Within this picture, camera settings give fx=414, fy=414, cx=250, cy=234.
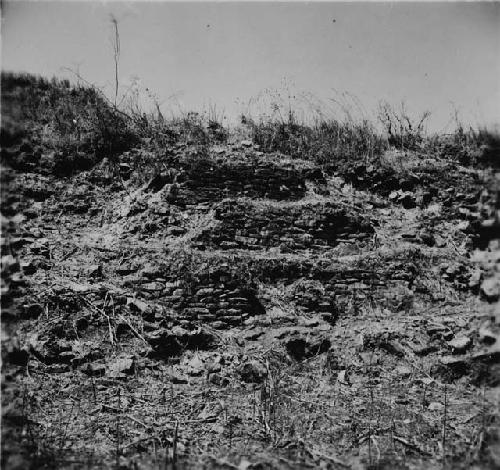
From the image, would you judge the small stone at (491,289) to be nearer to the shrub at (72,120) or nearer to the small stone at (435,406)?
the small stone at (435,406)

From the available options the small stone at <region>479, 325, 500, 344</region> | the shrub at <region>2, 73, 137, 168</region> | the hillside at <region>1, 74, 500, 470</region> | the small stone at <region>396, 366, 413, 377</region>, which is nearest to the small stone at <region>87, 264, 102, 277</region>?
the hillside at <region>1, 74, 500, 470</region>

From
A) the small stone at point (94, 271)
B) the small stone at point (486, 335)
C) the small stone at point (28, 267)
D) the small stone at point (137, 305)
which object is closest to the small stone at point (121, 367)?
the small stone at point (137, 305)

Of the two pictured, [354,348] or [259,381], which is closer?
[259,381]

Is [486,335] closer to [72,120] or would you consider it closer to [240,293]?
[240,293]

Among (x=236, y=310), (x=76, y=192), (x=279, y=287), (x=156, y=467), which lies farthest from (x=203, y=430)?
(x=76, y=192)

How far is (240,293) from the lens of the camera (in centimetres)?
469

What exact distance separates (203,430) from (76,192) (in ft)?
13.3

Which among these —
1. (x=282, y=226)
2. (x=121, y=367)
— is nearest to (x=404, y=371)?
(x=282, y=226)

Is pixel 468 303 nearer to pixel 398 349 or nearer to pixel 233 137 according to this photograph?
pixel 398 349

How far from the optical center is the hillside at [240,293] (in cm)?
312

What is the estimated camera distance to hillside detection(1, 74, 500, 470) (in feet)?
10.2

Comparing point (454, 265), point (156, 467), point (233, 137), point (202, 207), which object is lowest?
point (156, 467)

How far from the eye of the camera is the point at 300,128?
23.8ft

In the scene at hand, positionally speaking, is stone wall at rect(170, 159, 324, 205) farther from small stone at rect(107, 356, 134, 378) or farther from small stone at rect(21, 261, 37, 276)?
small stone at rect(107, 356, 134, 378)
